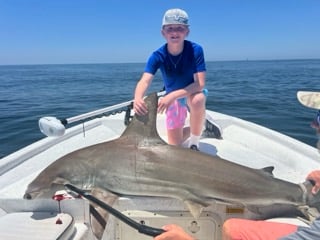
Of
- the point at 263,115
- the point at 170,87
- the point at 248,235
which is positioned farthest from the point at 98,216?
the point at 263,115

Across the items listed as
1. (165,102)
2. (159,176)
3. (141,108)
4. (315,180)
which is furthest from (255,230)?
(165,102)

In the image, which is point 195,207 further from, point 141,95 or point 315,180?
point 141,95

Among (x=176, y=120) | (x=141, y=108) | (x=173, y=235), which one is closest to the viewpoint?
(x=173, y=235)

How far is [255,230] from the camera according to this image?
2518 millimetres

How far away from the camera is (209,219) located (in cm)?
292

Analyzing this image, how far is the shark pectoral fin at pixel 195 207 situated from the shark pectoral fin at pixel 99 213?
0.62 meters

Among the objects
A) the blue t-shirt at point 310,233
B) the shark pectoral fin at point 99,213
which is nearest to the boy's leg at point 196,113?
the shark pectoral fin at point 99,213

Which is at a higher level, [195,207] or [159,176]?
[159,176]

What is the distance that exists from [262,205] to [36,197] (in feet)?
6.27

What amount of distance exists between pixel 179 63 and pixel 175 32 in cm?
40

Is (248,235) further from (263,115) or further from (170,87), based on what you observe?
(263,115)

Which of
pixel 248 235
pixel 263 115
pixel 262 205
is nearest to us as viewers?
pixel 248 235

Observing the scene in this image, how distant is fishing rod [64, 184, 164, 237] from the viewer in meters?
2.39

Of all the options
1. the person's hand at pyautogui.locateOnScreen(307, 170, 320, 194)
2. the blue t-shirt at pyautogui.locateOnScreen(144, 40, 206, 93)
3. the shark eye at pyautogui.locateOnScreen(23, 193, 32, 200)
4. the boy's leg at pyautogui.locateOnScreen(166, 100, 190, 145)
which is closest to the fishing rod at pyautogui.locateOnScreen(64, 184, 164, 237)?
the shark eye at pyautogui.locateOnScreen(23, 193, 32, 200)
